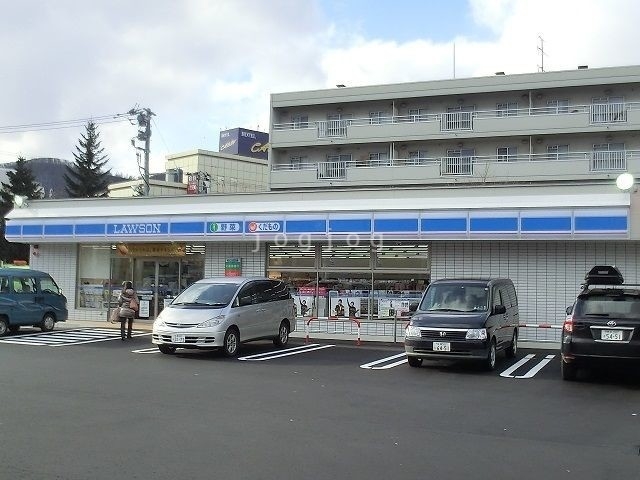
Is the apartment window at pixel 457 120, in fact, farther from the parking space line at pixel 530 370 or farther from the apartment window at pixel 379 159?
the parking space line at pixel 530 370

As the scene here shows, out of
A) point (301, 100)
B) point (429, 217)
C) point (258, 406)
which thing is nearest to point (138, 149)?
point (301, 100)

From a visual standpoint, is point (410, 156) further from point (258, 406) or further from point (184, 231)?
point (258, 406)

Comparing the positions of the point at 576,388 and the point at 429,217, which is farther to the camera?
the point at 429,217

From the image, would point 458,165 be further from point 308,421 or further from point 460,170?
point 308,421

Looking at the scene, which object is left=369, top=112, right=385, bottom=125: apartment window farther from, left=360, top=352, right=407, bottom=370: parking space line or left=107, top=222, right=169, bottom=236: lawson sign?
left=360, top=352, right=407, bottom=370: parking space line

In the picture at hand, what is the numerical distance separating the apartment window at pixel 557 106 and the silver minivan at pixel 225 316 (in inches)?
987

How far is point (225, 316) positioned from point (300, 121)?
99.7 ft

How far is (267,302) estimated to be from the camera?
53.6 ft

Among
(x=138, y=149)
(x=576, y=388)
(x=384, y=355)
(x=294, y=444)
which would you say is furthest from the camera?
(x=138, y=149)

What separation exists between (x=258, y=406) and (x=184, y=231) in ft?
41.7

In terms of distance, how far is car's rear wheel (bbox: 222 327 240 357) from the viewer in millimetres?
14453

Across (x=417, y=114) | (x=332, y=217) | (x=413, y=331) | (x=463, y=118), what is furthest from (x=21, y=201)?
(x=463, y=118)

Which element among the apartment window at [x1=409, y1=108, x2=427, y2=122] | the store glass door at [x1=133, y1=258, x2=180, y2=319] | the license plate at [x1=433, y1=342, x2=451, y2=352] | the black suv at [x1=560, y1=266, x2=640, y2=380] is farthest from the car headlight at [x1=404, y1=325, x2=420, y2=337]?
the apartment window at [x1=409, y1=108, x2=427, y2=122]

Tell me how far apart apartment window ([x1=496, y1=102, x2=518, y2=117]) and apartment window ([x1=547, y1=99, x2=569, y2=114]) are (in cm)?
181
